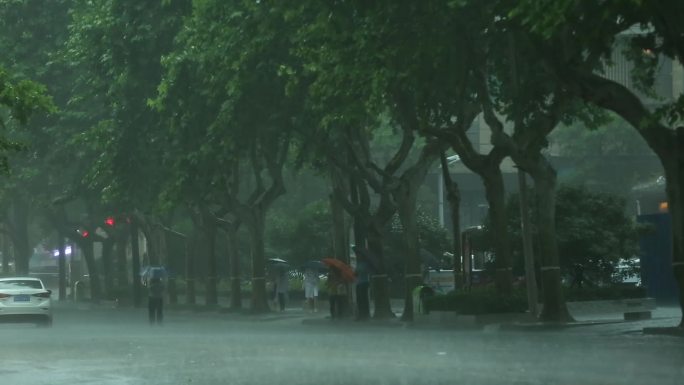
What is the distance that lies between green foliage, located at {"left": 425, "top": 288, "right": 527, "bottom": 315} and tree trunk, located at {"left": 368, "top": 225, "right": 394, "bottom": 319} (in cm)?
518

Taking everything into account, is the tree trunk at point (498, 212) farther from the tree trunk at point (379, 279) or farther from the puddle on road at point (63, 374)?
the puddle on road at point (63, 374)

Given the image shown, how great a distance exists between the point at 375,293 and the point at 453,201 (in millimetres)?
4290

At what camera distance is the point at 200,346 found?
26109mm

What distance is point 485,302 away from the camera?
33.0m

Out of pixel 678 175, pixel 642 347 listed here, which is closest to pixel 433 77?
pixel 678 175

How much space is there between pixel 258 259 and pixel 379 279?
9.71 m

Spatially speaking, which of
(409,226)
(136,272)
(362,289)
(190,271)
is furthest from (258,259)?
(136,272)

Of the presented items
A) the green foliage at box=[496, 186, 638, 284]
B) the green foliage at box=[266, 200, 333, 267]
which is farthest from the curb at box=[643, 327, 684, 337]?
the green foliage at box=[266, 200, 333, 267]

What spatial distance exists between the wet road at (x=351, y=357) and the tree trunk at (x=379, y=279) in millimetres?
7127

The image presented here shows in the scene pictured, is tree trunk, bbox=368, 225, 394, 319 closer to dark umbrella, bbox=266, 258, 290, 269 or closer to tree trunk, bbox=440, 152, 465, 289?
tree trunk, bbox=440, 152, 465, 289

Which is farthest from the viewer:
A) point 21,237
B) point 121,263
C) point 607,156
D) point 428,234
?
point 121,263

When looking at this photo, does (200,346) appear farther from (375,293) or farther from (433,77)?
(375,293)

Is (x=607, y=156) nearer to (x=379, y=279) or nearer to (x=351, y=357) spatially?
(x=379, y=279)

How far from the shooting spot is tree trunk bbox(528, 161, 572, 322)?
3075 cm
